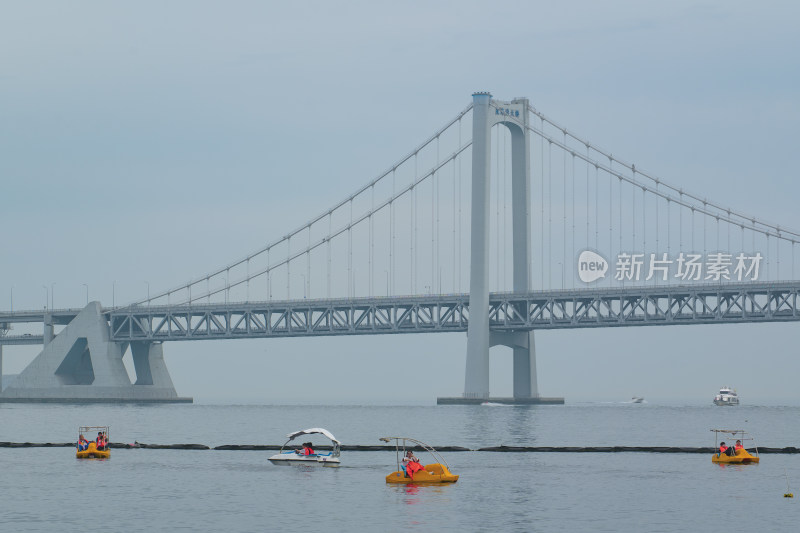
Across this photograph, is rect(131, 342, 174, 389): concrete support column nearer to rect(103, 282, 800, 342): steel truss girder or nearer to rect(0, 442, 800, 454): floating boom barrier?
rect(103, 282, 800, 342): steel truss girder

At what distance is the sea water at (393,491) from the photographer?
45656 mm

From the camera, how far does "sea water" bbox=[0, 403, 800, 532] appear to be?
150 ft

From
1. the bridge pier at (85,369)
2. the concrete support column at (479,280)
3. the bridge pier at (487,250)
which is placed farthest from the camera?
the bridge pier at (85,369)

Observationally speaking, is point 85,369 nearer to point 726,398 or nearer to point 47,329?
point 47,329

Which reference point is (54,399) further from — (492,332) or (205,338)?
(492,332)

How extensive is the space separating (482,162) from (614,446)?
58868 mm

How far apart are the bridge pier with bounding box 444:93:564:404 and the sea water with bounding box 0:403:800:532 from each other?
40.6 m

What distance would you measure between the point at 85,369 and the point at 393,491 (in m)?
116

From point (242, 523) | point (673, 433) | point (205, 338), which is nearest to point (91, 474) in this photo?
point (242, 523)

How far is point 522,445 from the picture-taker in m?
78.7

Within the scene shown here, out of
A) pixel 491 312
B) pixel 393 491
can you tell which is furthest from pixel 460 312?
pixel 393 491

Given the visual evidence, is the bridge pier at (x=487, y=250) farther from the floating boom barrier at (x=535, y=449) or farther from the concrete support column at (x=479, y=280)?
the floating boom barrier at (x=535, y=449)

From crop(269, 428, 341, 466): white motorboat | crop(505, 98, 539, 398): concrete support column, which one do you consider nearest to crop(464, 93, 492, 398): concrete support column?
crop(505, 98, 539, 398): concrete support column

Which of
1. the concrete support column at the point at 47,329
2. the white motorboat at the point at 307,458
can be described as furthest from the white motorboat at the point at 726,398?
the white motorboat at the point at 307,458
